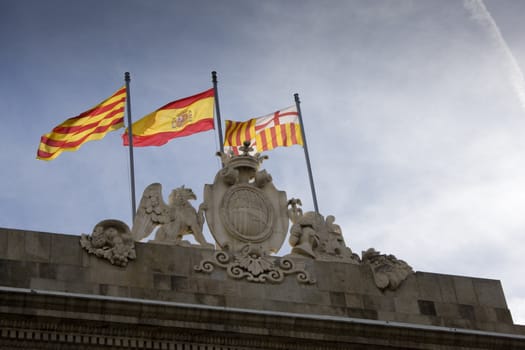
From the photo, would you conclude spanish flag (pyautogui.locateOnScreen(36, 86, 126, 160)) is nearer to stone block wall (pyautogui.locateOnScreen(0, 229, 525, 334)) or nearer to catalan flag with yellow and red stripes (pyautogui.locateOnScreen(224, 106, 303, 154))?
catalan flag with yellow and red stripes (pyautogui.locateOnScreen(224, 106, 303, 154))

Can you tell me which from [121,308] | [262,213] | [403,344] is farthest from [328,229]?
[121,308]

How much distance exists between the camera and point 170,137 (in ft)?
103

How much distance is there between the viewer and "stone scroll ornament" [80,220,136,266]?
26516mm

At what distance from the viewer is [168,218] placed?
91.7 feet

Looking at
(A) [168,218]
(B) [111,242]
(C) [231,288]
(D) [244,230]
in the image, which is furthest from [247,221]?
(B) [111,242]

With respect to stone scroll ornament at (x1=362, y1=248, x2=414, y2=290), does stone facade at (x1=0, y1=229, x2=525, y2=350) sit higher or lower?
lower

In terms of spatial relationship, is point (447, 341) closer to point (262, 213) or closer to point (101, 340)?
point (262, 213)

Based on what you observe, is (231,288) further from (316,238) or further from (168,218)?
(316,238)

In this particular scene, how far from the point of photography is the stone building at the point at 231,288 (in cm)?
2506

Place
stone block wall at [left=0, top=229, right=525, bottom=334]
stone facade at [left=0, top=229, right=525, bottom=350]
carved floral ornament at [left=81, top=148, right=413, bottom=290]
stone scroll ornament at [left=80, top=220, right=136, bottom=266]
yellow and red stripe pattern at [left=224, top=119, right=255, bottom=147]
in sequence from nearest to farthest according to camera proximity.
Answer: stone facade at [left=0, top=229, right=525, bottom=350], stone block wall at [left=0, top=229, right=525, bottom=334], stone scroll ornament at [left=80, top=220, right=136, bottom=266], carved floral ornament at [left=81, top=148, right=413, bottom=290], yellow and red stripe pattern at [left=224, top=119, right=255, bottom=147]

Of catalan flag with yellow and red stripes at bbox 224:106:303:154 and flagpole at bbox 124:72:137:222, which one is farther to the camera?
catalan flag with yellow and red stripes at bbox 224:106:303:154

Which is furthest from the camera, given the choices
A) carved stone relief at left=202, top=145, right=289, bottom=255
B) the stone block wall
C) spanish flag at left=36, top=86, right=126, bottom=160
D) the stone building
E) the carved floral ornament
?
spanish flag at left=36, top=86, right=126, bottom=160

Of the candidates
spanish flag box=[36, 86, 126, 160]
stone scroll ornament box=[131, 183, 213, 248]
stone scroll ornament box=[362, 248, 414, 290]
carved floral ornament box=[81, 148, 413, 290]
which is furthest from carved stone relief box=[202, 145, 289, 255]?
spanish flag box=[36, 86, 126, 160]

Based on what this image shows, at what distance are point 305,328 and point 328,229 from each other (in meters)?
3.44
